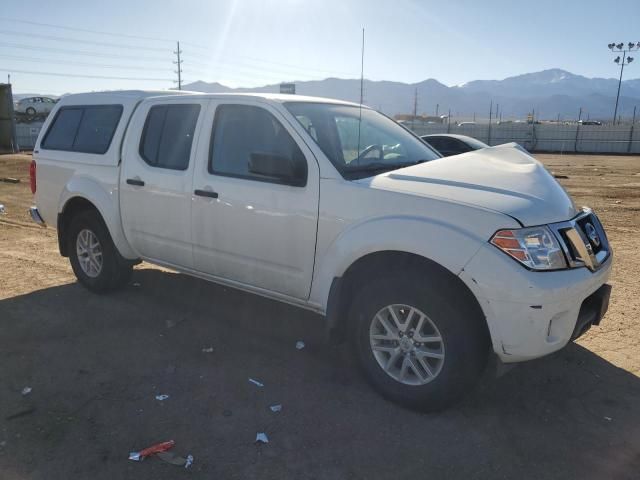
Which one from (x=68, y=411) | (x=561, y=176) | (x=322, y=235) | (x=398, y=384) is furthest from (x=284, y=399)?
(x=561, y=176)

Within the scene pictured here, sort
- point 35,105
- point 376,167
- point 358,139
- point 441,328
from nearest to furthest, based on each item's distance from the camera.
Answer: point 441,328, point 376,167, point 358,139, point 35,105

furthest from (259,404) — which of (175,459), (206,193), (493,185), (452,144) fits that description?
(452,144)

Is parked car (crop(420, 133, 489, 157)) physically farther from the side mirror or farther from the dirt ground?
the side mirror

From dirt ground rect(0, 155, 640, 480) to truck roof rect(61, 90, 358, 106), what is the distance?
1.94m

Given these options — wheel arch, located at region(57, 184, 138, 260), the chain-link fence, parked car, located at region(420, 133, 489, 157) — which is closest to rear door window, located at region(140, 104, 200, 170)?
wheel arch, located at region(57, 184, 138, 260)

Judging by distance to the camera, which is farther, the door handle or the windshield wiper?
the door handle

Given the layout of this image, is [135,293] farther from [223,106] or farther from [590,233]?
[590,233]

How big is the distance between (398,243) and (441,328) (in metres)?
0.55

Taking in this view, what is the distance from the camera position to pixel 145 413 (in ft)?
10.8

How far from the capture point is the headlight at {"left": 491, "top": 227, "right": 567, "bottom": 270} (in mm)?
2898

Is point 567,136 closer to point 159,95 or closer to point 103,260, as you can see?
point 159,95

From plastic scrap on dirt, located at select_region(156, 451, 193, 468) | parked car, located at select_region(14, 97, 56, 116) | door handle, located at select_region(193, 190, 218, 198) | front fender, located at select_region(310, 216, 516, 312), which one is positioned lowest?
plastic scrap on dirt, located at select_region(156, 451, 193, 468)

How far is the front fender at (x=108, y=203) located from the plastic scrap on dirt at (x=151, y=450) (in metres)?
2.52

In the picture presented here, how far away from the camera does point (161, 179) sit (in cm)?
453
